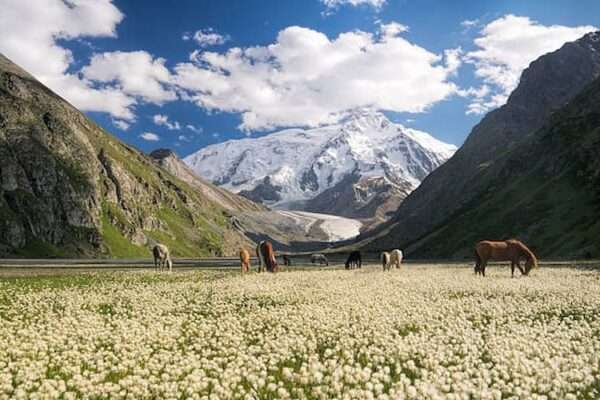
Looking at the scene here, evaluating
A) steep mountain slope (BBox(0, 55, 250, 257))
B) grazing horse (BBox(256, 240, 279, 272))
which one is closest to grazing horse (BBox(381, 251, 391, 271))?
grazing horse (BBox(256, 240, 279, 272))

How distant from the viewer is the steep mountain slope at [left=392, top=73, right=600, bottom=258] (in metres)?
99.0

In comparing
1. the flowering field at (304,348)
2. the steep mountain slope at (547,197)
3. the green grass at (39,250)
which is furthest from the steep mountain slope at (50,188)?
the flowering field at (304,348)

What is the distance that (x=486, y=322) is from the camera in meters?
17.3

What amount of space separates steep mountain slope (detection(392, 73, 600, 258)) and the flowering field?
71.6 m

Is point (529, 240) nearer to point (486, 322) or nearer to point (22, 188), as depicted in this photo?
point (486, 322)

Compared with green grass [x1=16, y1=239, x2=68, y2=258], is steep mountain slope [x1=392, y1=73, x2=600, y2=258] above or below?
above

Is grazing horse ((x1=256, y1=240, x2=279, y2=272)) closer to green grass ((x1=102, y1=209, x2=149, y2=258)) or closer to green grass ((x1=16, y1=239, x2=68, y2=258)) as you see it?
green grass ((x1=16, y1=239, x2=68, y2=258))

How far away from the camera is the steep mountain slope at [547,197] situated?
99.0 meters

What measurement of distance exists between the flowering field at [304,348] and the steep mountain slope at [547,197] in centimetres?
7155

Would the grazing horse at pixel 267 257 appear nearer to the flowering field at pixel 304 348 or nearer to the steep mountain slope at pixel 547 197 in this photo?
the flowering field at pixel 304 348

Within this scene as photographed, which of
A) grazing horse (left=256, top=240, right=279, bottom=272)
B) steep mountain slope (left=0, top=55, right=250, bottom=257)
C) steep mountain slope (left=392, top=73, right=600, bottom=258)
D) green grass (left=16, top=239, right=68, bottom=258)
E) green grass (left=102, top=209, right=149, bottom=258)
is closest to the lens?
grazing horse (left=256, top=240, right=279, bottom=272)

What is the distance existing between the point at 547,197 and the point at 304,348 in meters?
124

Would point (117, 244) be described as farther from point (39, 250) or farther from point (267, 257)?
point (267, 257)

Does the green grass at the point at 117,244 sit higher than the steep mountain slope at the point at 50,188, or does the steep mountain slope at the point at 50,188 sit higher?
the steep mountain slope at the point at 50,188
